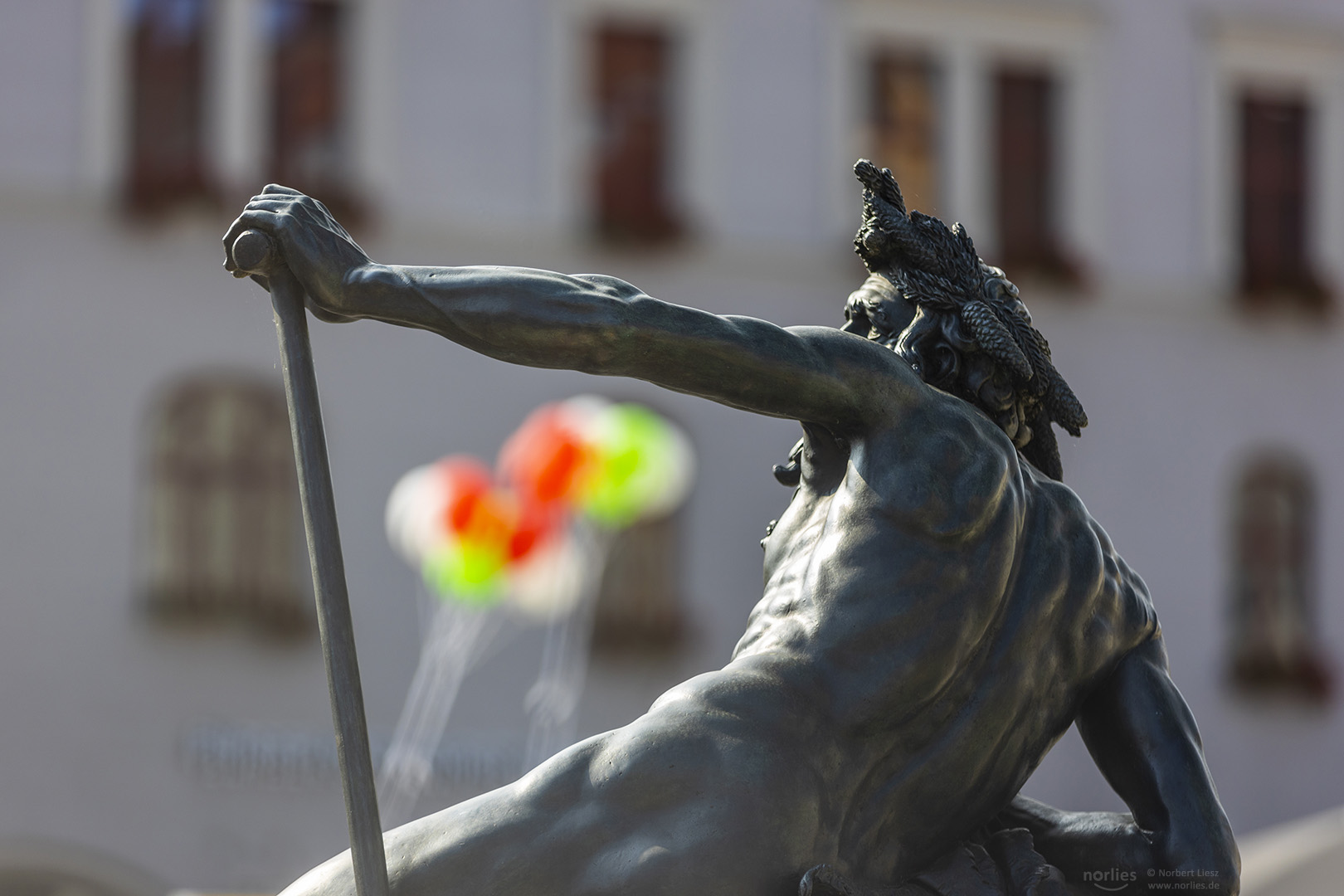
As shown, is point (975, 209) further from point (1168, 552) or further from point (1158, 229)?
point (1168, 552)

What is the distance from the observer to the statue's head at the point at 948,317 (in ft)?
9.66

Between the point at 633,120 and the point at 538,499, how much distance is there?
571 centimetres

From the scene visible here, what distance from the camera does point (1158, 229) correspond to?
19047 mm

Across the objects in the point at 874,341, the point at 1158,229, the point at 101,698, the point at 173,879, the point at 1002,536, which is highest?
the point at 874,341

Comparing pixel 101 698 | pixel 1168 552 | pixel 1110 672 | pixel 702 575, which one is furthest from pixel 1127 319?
pixel 1110 672

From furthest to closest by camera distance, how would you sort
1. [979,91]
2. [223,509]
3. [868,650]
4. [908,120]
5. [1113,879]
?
[979,91]
[908,120]
[223,509]
[1113,879]
[868,650]

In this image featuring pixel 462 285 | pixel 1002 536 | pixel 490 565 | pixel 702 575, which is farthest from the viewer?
pixel 702 575

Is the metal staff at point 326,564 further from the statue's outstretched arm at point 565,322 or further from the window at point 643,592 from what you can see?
the window at point 643,592

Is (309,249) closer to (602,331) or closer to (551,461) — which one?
(602,331)

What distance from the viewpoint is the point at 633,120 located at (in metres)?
17.8

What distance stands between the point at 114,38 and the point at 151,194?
127cm

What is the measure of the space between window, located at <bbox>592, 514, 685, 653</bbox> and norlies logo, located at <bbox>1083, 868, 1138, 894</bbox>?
13.8 meters

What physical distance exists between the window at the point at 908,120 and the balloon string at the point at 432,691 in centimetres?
531

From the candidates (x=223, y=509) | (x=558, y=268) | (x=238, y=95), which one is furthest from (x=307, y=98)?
(x=223, y=509)
